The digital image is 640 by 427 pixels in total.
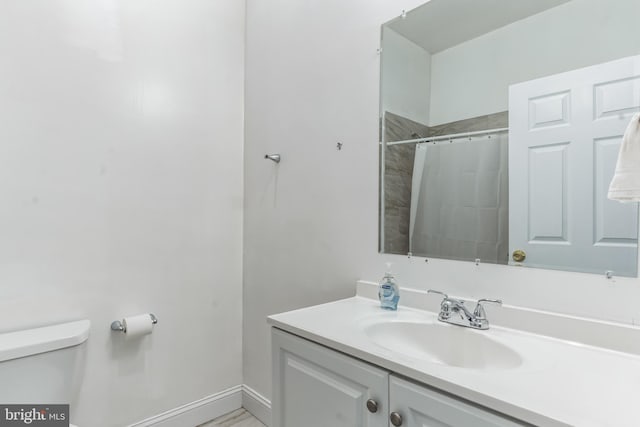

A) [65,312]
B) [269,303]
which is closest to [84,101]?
[65,312]

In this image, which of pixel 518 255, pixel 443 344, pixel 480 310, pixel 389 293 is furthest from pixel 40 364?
pixel 518 255

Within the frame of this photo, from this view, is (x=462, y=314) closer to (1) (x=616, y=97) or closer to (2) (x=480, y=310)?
(2) (x=480, y=310)

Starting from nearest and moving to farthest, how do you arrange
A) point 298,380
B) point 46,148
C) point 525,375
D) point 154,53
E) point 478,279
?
1. point 525,375
2. point 298,380
3. point 478,279
4. point 46,148
5. point 154,53

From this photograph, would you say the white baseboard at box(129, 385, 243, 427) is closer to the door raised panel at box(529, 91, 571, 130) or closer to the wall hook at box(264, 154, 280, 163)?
the wall hook at box(264, 154, 280, 163)

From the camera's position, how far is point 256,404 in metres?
1.84

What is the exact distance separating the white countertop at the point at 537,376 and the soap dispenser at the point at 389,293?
17 centimetres

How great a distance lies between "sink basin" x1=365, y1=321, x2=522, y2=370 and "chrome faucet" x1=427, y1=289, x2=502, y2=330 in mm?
25

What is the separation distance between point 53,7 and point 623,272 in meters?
2.10

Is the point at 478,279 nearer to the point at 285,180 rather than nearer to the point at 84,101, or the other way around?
the point at 285,180

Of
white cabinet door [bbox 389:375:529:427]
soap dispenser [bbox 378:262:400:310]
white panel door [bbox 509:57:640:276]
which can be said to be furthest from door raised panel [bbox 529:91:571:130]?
white cabinet door [bbox 389:375:529:427]

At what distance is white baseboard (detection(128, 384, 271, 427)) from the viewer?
65.5 inches

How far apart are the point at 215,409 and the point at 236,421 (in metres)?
0.13

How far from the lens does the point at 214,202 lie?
1.86 meters

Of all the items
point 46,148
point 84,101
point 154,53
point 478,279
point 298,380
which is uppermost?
point 154,53
